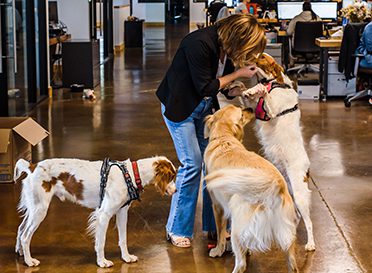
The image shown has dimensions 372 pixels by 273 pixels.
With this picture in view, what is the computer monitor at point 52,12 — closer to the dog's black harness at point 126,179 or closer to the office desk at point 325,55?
the office desk at point 325,55

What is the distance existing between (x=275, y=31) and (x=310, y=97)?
4.20 metres

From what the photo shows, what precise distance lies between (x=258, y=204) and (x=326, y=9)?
38.8 ft

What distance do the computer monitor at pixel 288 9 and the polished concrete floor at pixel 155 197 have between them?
447 cm

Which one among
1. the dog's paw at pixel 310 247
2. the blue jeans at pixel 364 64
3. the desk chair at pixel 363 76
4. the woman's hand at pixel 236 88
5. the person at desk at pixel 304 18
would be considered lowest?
the dog's paw at pixel 310 247

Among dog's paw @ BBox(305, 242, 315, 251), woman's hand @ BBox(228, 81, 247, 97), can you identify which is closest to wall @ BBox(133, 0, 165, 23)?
woman's hand @ BBox(228, 81, 247, 97)

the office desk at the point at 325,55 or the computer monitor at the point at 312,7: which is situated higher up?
the computer monitor at the point at 312,7

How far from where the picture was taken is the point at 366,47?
1002 centimetres

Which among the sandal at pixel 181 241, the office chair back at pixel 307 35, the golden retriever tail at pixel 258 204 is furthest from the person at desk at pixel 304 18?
the golden retriever tail at pixel 258 204

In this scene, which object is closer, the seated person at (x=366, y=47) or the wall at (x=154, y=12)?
the seated person at (x=366, y=47)

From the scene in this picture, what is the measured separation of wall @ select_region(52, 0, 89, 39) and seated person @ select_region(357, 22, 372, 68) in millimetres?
5249

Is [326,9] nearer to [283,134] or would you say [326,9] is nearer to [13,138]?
[13,138]

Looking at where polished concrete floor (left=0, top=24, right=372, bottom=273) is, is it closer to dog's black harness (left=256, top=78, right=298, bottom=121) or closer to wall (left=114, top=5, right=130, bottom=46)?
dog's black harness (left=256, top=78, right=298, bottom=121)

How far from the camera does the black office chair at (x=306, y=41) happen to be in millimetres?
12984

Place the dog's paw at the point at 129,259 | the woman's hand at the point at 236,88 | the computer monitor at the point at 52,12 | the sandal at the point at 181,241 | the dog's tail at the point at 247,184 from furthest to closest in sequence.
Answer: the computer monitor at the point at 52,12, the sandal at the point at 181,241, the woman's hand at the point at 236,88, the dog's paw at the point at 129,259, the dog's tail at the point at 247,184
